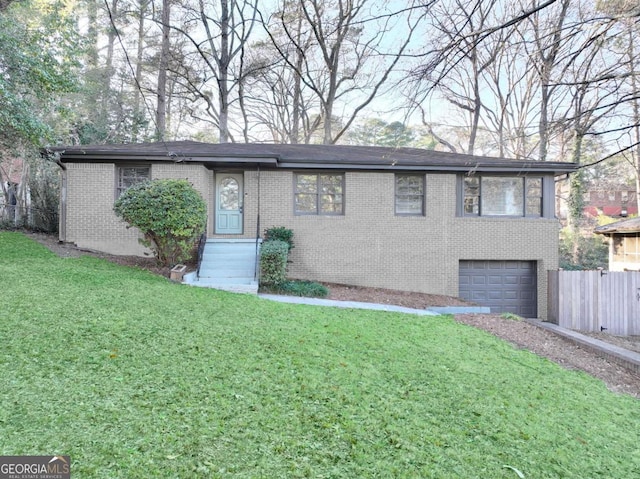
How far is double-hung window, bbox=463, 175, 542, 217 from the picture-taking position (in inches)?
438

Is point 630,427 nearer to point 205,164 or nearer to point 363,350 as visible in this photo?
point 363,350

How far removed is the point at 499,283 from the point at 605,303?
8.53ft

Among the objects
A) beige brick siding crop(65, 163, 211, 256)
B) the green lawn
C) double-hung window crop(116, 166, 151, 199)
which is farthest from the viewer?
double-hung window crop(116, 166, 151, 199)

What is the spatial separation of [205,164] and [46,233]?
22.7ft

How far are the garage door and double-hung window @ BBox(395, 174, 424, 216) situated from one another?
227 centimetres

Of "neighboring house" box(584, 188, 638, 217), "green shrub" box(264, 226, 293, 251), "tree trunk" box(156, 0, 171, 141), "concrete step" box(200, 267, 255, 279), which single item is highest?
"tree trunk" box(156, 0, 171, 141)

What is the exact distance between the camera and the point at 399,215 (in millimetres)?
11000

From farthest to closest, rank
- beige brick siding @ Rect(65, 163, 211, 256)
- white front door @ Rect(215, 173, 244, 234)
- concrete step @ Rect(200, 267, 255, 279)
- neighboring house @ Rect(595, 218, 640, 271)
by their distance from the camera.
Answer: neighboring house @ Rect(595, 218, 640, 271)
white front door @ Rect(215, 173, 244, 234)
beige brick siding @ Rect(65, 163, 211, 256)
concrete step @ Rect(200, 267, 255, 279)

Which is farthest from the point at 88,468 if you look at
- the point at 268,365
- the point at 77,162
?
the point at 77,162

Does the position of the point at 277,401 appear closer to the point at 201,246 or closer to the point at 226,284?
the point at 226,284

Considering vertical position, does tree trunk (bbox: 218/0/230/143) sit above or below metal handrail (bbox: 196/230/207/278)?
above

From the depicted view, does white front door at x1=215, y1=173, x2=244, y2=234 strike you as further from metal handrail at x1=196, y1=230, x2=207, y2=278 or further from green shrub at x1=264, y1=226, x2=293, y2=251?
green shrub at x1=264, y1=226, x2=293, y2=251

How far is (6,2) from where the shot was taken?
10.2m

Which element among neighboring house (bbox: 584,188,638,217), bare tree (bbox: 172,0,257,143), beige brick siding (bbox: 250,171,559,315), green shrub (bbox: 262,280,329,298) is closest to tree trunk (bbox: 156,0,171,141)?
bare tree (bbox: 172,0,257,143)
